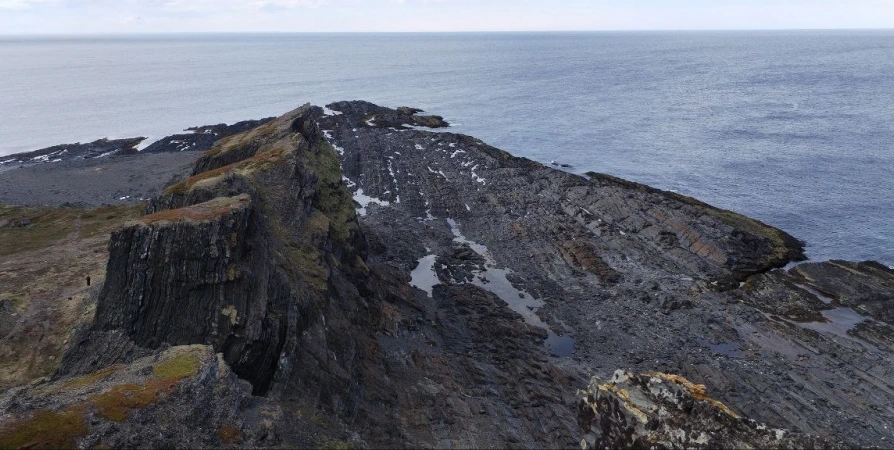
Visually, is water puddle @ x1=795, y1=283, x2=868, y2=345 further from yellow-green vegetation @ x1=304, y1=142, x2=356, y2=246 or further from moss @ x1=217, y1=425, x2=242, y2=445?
moss @ x1=217, y1=425, x2=242, y2=445

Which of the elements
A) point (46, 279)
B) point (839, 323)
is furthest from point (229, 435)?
point (839, 323)

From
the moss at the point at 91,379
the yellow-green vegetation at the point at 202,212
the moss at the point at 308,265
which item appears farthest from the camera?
the moss at the point at 308,265

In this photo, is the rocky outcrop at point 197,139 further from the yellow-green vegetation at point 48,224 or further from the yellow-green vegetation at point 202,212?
the yellow-green vegetation at point 202,212

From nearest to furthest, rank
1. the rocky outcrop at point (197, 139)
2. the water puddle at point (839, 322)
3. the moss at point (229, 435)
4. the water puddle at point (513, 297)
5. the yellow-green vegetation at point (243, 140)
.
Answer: the moss at point (229, 435)
the water puddle at point (839, 322)
the water puddle at point (513, 297)
the yellow-green vegetation at point (243, 140)
the rocky outcrop at point (197, 139)

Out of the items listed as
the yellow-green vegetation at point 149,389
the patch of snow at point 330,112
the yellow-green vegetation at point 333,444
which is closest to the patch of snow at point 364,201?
the yellow-green vegetation at point 149,389

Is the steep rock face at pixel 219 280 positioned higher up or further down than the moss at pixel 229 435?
higher up

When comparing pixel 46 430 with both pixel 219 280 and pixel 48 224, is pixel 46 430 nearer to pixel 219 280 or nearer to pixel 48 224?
pixel 219 280
